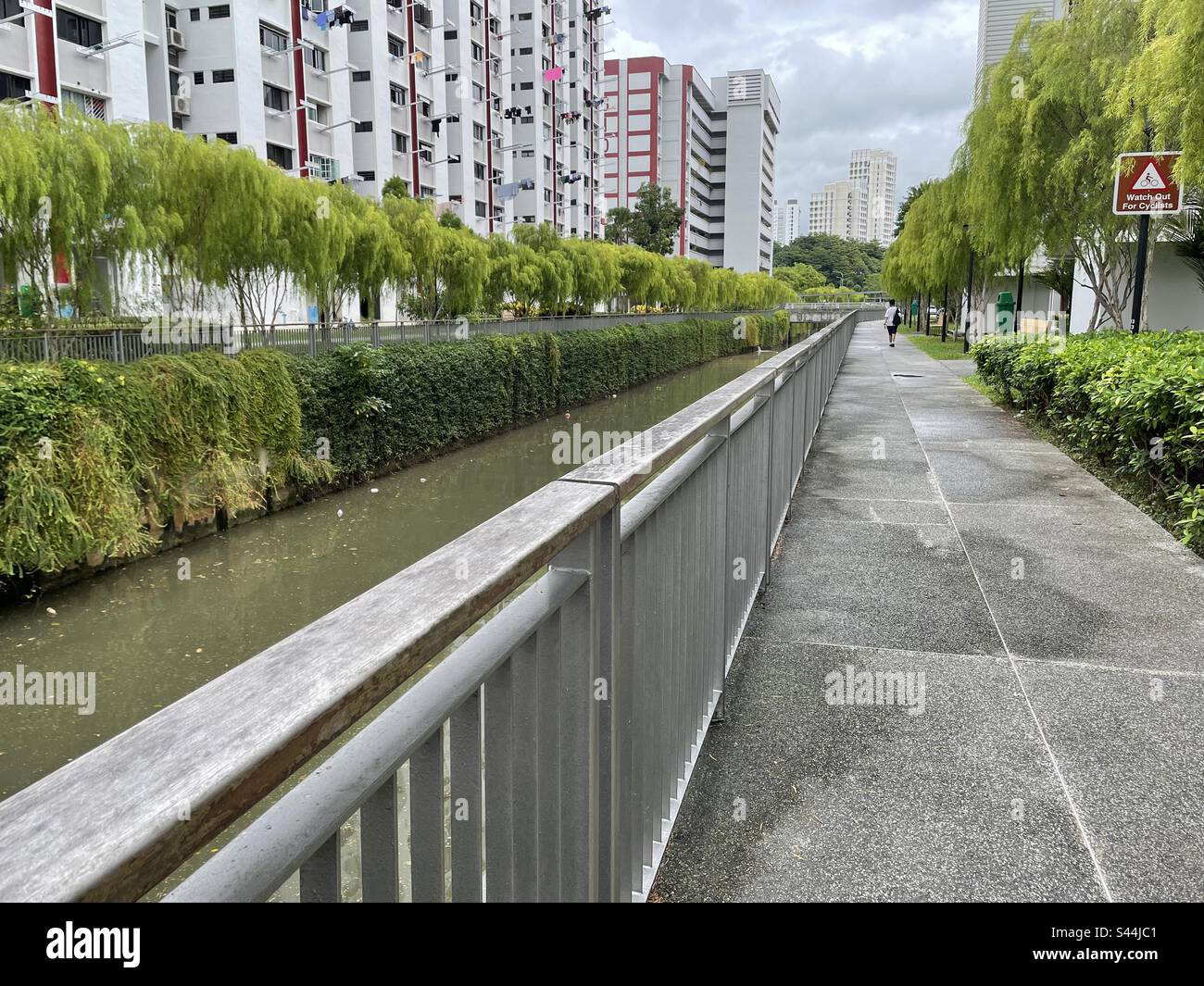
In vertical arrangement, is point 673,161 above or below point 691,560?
above

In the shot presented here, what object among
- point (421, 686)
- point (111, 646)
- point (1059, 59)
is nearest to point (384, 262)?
point (1059, 59)

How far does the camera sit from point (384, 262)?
21719 mm

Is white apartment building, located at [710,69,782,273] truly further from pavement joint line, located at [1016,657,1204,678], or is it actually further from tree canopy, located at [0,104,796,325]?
pavement joint line, located at [1016,657,1204,678]

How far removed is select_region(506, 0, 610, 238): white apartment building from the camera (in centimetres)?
7131

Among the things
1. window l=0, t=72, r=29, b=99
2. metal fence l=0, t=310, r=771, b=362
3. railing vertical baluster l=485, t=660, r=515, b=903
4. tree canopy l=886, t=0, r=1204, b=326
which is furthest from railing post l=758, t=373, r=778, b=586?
window l=0, t=72, r=29, b=99

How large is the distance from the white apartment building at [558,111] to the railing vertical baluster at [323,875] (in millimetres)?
67528

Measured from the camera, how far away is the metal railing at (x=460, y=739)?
73 cm

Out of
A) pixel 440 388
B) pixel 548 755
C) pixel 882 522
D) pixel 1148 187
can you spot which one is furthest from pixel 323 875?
pixel 440 388

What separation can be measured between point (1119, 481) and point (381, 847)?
8.29m

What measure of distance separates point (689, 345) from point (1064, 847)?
40.9 meters

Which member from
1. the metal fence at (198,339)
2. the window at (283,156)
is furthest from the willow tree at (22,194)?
the window at (283,156)

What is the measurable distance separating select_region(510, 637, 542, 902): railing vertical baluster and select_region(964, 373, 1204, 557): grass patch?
5606 millimetres

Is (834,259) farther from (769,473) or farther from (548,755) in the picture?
(548,755)

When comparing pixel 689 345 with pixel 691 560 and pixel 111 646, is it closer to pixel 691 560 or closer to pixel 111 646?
pixel 111 646
